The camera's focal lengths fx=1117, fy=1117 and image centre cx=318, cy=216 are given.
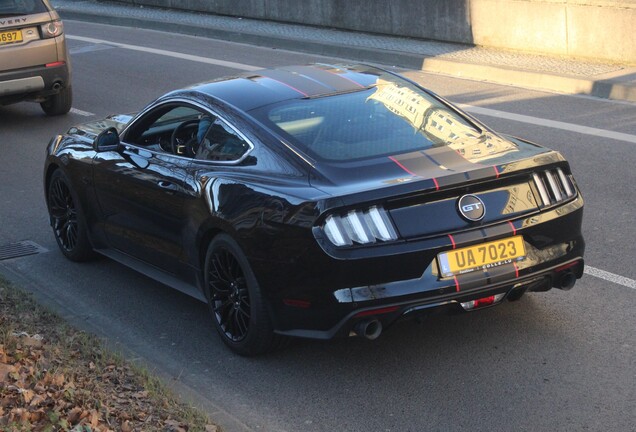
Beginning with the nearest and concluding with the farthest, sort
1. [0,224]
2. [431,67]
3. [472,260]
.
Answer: [472,260]
[0,224]
[431,67]

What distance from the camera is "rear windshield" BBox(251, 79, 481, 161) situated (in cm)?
610

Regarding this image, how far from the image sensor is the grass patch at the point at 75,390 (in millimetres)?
5129

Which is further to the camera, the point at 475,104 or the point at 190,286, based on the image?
the point at 475,104

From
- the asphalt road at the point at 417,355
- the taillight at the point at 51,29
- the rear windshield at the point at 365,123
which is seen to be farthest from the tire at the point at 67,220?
the taillight at the point at 51,29

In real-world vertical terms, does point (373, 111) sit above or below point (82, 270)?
above

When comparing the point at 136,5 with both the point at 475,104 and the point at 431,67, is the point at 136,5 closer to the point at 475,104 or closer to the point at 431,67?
the point at 431,67

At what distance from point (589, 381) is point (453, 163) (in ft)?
4.33

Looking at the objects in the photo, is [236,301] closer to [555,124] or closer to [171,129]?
[171,129]

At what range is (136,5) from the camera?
26.5 metres

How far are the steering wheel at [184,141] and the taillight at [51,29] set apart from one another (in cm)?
712

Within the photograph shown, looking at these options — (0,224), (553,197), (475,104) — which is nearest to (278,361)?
(553,197)

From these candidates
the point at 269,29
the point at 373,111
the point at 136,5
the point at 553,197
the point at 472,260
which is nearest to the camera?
the point at 472,260

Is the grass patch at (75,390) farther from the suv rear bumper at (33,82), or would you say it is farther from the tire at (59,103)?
the tire at (59,103)

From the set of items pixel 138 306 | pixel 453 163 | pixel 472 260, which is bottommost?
pixel 138 306
